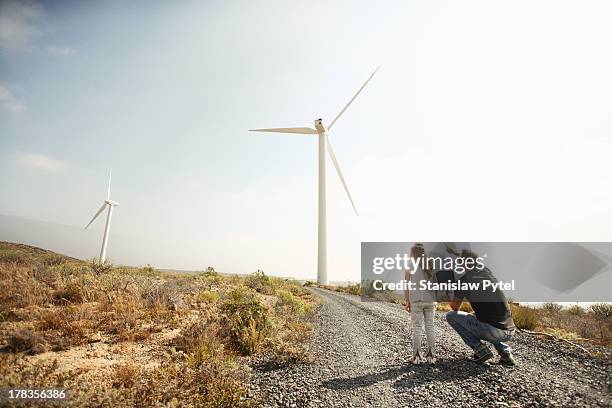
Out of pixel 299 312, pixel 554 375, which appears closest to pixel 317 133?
pixel 299 312

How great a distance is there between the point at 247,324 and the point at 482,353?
6.56 meters

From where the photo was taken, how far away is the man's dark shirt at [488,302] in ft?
22.9

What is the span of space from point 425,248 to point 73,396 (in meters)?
7.95

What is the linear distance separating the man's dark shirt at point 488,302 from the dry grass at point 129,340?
4523 millimetres

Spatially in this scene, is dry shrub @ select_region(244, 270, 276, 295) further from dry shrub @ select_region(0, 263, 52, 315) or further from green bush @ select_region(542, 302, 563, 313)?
green bush @ select_region(542, 302, 563, 313)

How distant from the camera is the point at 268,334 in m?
9.72

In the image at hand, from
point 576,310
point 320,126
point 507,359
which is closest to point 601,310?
point 576,310

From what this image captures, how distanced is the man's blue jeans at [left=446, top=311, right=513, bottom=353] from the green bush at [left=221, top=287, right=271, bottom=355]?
211 inches

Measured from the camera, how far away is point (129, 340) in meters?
8.90

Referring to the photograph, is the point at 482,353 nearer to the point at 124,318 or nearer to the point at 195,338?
the point at 195,338

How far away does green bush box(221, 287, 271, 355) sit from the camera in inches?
346

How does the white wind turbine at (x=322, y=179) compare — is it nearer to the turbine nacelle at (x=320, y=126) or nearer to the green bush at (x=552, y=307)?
the turbine nacelle at (x=320, y=126)

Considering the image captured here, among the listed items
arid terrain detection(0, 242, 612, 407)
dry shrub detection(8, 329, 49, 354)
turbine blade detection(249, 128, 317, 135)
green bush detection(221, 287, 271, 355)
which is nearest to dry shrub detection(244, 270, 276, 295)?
arid terrain detection(0, 242, 612, 407)

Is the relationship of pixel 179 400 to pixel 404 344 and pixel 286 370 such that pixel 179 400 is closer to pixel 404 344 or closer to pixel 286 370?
pixel 286 370
